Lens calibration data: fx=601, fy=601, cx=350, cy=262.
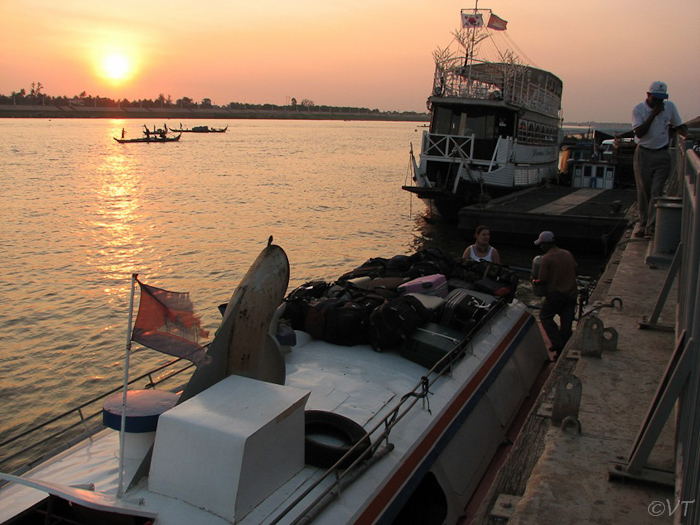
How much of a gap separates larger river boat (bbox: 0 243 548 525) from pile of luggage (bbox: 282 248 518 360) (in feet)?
0.10

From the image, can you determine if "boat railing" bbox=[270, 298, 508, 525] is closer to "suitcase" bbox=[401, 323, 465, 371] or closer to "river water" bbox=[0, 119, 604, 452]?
"suitcase" bbox=[401, 323, 465, 371]

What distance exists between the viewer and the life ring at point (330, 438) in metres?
4.84

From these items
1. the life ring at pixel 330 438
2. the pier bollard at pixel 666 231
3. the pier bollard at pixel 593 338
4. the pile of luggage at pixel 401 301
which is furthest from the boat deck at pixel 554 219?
the life ring at pixel 330 438

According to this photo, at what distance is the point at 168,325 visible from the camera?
4.53m

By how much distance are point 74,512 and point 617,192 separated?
31323 mm

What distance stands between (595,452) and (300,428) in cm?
223

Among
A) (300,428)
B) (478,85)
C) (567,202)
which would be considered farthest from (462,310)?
(478,85)

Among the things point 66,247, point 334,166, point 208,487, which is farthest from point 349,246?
point 334,166

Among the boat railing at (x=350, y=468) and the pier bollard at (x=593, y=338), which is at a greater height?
the pier bollard at (x=593, y=338)

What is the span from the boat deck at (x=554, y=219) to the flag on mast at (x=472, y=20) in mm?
12232

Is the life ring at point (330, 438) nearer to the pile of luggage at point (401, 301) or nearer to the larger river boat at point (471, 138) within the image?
the pile of luggage at point (401, 301)

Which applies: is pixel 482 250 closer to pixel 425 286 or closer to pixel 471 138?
pixel 425 286

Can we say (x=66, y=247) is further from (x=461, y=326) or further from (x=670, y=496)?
(x=670, y=496)

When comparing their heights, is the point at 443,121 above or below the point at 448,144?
above
